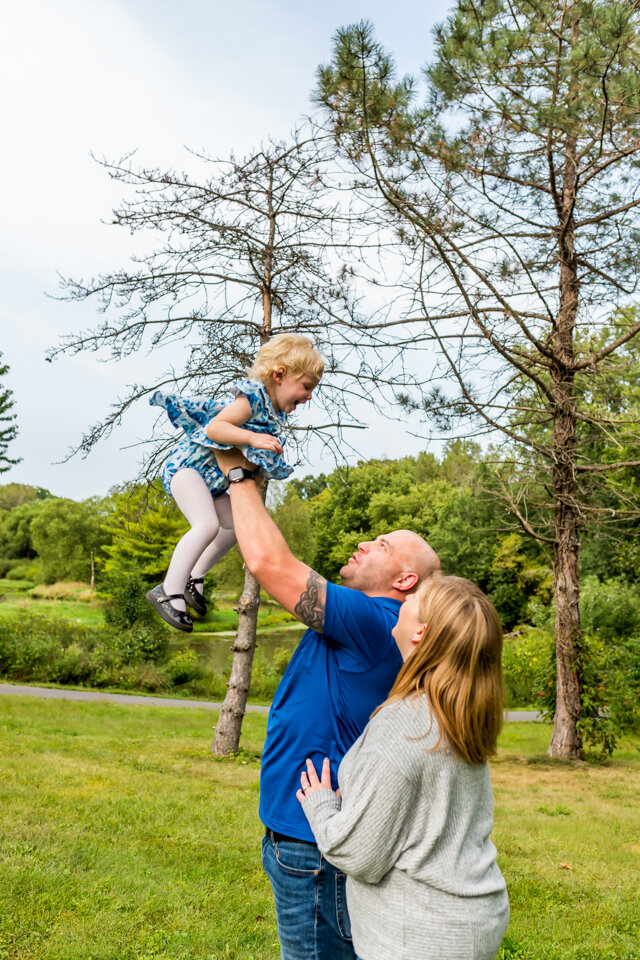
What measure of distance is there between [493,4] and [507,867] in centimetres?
812

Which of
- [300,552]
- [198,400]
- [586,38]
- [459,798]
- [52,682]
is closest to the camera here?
[459,798]

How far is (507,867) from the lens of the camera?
582 centimetres

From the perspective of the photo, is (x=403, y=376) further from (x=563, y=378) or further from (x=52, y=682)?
(x=52, y=682)

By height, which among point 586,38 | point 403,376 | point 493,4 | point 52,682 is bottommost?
point 52,682

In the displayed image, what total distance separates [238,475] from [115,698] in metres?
17.1

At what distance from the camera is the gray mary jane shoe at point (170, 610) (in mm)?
2356

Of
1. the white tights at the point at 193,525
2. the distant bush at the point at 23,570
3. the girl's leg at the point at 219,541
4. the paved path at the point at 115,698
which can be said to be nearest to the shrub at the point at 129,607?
the paved path at the point at 115,698

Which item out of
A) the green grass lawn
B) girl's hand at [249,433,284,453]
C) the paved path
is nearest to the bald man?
girl's hand at [249,433,284,453]

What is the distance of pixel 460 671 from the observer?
169 cm

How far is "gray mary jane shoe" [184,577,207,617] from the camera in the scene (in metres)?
2.54

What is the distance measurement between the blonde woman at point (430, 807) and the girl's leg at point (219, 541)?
3.34 ft

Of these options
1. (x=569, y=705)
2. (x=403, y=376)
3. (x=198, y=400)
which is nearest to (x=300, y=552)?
(x=569, y=705)

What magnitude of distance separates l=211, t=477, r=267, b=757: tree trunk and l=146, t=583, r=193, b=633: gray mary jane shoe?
270 inches

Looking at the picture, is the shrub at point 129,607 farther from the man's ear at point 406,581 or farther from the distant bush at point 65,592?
the man's ear at point 406,581
